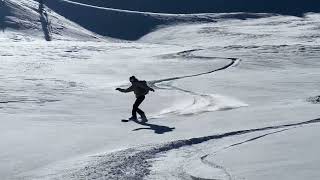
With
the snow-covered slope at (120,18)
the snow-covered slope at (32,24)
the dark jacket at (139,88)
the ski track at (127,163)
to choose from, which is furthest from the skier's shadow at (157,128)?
the snow-covered slope at (120,18)

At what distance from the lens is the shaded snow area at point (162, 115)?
10.3 m

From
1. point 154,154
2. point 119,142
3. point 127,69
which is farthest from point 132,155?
Answer: point 127,69

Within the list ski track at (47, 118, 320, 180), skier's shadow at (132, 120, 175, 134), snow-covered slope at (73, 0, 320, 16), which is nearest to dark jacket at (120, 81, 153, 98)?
skier's shadow at (132, 120, 175, 134)

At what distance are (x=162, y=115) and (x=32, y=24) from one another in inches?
2590

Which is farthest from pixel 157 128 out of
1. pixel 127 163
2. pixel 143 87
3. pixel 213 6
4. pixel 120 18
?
pixel 213 6

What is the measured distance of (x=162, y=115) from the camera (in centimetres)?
1811

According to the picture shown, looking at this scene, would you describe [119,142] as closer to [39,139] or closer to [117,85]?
[39,139]

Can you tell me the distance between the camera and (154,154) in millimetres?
11461

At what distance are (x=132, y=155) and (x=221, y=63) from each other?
29806mm

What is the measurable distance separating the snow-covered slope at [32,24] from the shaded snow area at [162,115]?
2250cm

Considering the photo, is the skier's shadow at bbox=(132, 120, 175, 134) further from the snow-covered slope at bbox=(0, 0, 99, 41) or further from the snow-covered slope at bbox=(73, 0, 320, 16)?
the snow-covered slope at bbox=(73, 0, 320, 16)

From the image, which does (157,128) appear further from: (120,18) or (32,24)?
(120,18)

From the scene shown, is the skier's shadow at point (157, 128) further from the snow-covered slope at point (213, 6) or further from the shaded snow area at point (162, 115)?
the snow-covered slope at point (213, 6)

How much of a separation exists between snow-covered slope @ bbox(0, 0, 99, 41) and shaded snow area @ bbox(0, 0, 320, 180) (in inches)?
886
